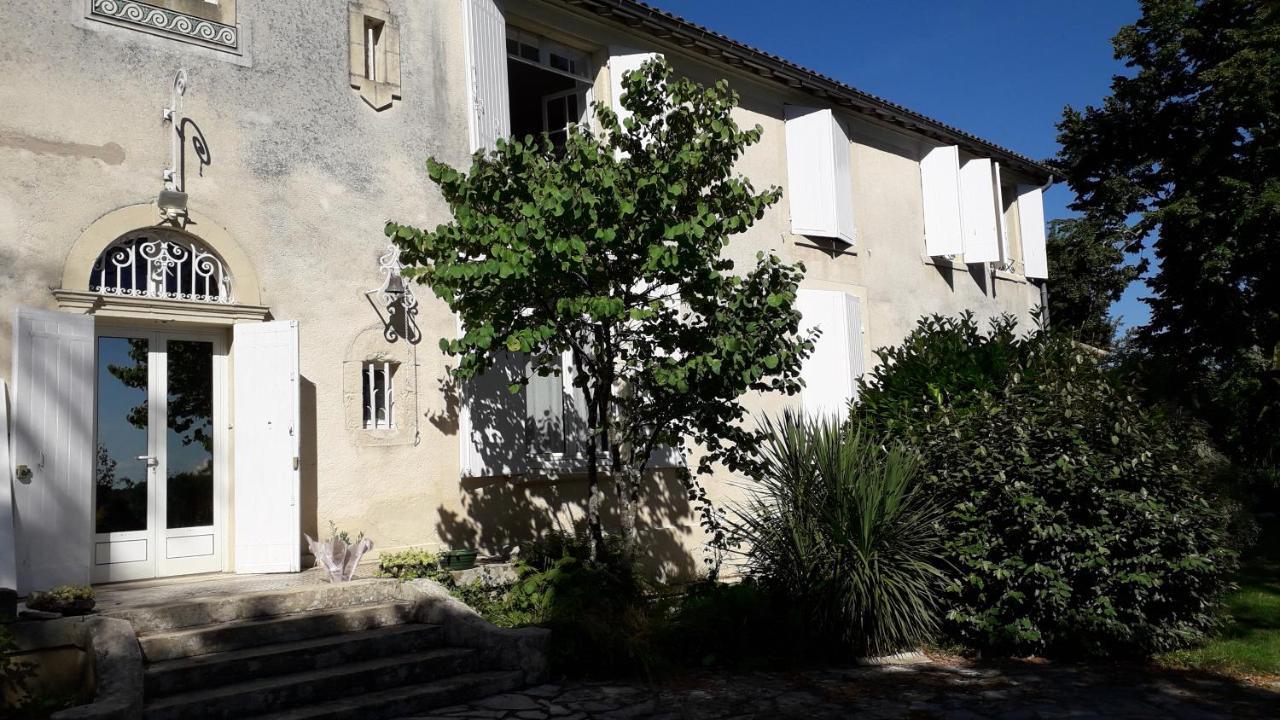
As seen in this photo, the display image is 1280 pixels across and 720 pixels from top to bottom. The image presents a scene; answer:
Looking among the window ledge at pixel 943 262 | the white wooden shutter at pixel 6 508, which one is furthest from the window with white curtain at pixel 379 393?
the window ledge at pixel 943 262

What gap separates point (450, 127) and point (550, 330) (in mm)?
2717

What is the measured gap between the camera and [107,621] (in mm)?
5180

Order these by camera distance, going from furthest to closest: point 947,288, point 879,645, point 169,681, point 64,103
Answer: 1. point 947,288
2. point 879,645
3. point 64,103
4. point 169,681

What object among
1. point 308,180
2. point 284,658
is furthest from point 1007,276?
point 284,658

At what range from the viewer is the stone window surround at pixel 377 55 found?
8.00 m

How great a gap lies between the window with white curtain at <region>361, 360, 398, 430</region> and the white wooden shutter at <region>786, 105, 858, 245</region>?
592cm

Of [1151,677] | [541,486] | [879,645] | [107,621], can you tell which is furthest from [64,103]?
[1151,677]

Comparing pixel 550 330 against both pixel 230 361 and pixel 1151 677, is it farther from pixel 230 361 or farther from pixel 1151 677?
pixel 1151 677

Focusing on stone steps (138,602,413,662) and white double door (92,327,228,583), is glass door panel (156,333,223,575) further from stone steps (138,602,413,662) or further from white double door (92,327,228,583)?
stone steps (138,602,413,662)

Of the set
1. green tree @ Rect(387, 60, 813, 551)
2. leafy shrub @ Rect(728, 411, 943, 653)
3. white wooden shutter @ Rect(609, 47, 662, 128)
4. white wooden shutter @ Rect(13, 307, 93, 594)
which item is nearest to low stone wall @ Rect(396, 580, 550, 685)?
green tree @ Rect(387, 60, 813, 551)

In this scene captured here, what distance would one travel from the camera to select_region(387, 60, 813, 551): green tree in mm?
6699

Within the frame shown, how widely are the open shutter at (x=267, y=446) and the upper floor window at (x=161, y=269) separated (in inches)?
15.8

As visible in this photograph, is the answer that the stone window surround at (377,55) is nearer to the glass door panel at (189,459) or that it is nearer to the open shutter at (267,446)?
the open shutter at (267,446)

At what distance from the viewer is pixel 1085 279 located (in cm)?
2167
